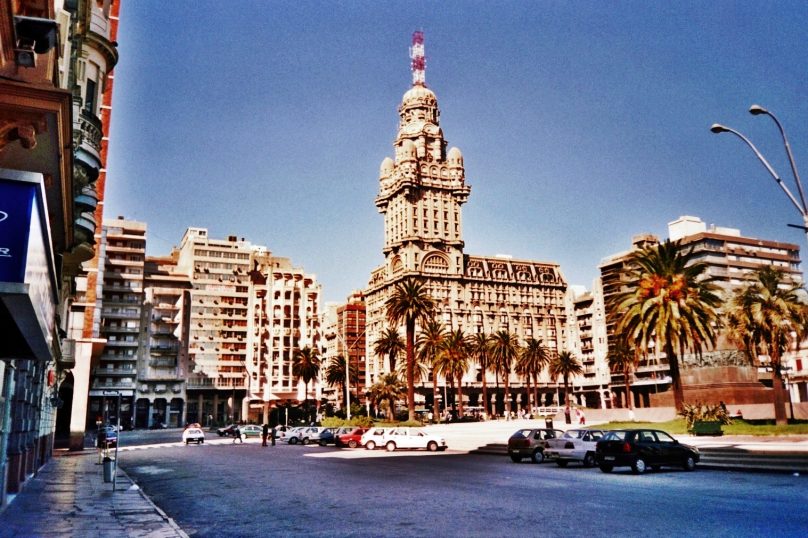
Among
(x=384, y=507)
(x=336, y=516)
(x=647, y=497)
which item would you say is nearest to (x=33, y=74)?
(x=336, y=516)

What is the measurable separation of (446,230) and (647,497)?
411 feet

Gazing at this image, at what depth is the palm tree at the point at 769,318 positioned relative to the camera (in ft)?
130

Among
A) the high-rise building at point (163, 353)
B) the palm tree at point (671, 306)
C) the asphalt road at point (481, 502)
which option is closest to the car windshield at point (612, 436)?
the asphalt road at point (481, 502)

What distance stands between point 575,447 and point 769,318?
826 inches

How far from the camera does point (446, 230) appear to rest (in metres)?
139

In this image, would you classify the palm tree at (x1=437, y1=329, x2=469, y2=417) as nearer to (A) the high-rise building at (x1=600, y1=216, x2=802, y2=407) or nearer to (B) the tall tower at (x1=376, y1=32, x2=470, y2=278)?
(A) the high-rise building at (x1=600, y1=216, x2=802, y2=407)

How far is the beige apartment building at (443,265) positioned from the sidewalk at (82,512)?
110 m

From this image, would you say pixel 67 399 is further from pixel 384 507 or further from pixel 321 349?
pixel 384 507

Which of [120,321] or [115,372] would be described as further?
[120,321]

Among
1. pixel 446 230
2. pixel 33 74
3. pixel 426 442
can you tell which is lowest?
pixel 426 442

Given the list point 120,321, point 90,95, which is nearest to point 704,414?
point 90,95

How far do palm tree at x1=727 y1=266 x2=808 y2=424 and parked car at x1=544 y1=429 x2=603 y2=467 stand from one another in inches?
732

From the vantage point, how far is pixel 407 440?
39344 millimetres

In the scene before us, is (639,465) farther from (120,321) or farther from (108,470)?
(120,321)
